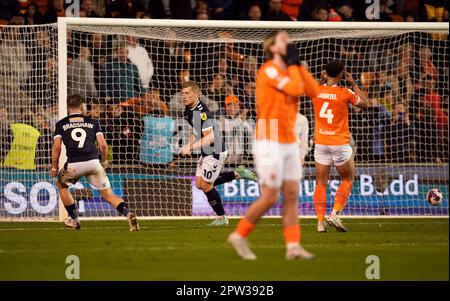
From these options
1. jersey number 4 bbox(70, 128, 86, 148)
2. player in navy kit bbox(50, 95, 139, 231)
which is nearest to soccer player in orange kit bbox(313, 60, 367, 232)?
player in navy kit bbox(50, 95, 139, 231)

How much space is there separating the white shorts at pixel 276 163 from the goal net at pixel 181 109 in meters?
6.76

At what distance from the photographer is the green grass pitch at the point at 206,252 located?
9.19 metres

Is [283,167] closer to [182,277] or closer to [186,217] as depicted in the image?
[182,277]

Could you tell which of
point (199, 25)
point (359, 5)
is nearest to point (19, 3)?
point (199, 25)

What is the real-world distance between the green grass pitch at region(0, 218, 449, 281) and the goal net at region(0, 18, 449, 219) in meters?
1.52

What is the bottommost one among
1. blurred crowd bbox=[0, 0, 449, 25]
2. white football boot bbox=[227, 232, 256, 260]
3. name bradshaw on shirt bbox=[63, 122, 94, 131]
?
white football boot bbox=[227, 232, 256, 260]

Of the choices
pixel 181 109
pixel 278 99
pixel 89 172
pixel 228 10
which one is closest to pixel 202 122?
pixel 89 172

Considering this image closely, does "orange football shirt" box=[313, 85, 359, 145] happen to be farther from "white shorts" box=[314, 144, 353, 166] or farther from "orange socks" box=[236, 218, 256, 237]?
"orange socks" box=[236, 218, 256, 237]

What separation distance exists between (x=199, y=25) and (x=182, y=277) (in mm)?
7981

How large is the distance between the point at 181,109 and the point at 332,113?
202 inches

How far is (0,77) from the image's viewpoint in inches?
649

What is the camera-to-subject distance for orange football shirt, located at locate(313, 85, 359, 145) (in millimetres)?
13367

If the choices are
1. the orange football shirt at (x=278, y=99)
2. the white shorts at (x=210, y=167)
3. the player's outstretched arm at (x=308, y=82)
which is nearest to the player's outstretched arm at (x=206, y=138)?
the white shorts at (x=210, y=167)

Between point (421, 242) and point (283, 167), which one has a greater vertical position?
point (283, 167)
